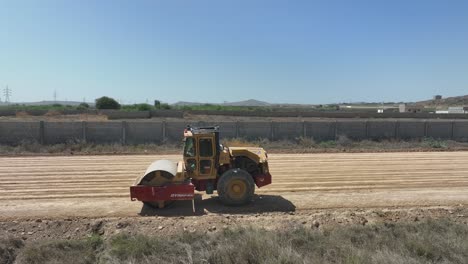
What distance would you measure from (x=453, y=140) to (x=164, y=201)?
2806 cm

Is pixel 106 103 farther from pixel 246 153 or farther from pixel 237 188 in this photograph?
pixel 237 188

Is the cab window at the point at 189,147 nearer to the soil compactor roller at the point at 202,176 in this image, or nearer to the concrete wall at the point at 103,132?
the soil compactor roller at the point at 202,176

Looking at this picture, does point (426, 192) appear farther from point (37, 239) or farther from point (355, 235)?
point (37, 239)

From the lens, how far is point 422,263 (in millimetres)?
8078

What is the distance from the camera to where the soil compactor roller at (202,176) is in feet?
40.5

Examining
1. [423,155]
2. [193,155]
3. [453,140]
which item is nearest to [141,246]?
[193,155]

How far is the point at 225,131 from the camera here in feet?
101

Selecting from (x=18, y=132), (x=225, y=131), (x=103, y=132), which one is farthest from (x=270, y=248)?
(x=18, y=132)

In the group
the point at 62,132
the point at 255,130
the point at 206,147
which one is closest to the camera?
the point at 206,147

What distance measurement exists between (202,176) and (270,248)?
4.69m

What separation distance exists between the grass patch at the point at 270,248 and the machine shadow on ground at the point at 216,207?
2.25 meters

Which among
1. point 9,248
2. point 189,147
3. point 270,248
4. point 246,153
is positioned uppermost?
point 189,147

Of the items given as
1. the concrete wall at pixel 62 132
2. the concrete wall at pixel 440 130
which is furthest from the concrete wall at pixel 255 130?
the concrete wall at pixel 440 130

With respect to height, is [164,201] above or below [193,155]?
below
